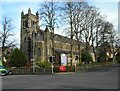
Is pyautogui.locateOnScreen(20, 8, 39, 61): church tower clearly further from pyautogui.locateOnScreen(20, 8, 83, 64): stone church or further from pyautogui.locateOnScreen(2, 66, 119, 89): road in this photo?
pyautogui.locateOnScreen(2, 66, 119, 89): road

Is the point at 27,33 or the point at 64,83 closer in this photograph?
the point at 64,83

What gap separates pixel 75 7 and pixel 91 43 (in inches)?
722

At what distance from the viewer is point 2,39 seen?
66625mm

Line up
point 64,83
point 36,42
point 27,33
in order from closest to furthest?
point 64,83 < point 36,42 < point 27,33

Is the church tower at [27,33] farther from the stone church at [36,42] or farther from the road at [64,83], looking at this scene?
the road at [64,83]

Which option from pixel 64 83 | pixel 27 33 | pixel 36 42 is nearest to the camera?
pixel 64 83

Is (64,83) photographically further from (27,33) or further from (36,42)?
(27,33)

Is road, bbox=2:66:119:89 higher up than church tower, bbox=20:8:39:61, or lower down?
lower down

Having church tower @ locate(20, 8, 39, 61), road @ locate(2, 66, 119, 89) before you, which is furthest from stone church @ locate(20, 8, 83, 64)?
road @ locate(2, 66, 119, 89)

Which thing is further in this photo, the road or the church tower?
the church tower

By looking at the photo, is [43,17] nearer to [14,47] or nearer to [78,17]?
[78,17]

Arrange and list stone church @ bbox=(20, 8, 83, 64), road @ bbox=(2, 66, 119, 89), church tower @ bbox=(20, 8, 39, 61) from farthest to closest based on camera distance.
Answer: church tower @ bbox=(20, 8, 39, 61) → stone church @ bbox=(20, 8, 83, 64) → road @ bbox=(2, 66, 119, 89)

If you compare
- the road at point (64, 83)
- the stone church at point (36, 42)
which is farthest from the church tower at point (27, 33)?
the road at point (64, 83)

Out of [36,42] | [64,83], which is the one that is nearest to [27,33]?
[36,42]
